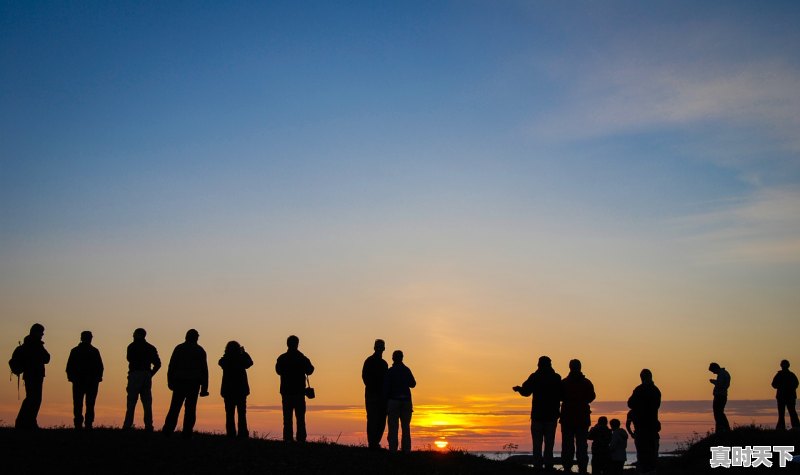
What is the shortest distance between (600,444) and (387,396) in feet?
18.6

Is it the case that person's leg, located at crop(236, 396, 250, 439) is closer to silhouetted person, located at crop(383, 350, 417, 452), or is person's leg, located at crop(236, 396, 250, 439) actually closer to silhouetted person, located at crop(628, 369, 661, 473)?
silhouetted person, located at crop(383, 350, 417, 452)

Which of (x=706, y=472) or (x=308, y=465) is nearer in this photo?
(x=308, y=465)

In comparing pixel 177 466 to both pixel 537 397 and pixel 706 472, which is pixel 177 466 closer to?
pixel 537 397

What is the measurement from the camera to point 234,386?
1991cm

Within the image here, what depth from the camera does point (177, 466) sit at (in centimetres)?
1611

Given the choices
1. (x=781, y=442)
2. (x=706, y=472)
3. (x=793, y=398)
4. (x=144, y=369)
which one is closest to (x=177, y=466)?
(x=144, y=369)

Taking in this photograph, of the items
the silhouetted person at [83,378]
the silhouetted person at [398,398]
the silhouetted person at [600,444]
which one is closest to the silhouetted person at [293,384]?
the silhouetted person at [398,398]

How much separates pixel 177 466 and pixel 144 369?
4903 millimetres

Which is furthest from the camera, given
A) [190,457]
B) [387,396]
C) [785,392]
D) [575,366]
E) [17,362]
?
[785,392]

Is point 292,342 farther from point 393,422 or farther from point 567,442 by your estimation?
point 567,442

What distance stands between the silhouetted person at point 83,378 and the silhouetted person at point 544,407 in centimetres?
1040

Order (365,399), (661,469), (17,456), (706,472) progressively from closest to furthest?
1. (17,456)
2. (365,399)
3. (706,472)
4. (661,469)

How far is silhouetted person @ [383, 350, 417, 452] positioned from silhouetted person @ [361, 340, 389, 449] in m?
0.37

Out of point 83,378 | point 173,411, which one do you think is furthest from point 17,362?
point 173,411
